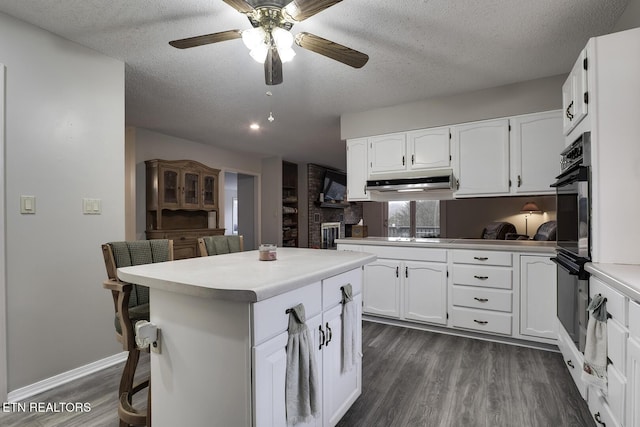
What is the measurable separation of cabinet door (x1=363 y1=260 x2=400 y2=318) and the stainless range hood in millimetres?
814

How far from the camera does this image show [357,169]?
12.6ft

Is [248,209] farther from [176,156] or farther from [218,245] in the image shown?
[218,245]

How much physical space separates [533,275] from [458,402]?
138 cm

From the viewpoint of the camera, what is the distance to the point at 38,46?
6.89ft

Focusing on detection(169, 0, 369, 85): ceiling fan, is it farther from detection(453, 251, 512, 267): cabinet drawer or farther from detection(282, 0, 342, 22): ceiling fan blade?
detection(453, 251, 512, 267): cabinet drawer

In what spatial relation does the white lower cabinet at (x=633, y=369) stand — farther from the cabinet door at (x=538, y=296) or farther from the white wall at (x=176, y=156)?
the white wall at (x=176, y=156)

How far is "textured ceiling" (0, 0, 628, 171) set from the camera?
1920mm

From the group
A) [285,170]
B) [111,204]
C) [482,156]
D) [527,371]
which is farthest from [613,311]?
[285,170]

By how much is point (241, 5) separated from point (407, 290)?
109 inches

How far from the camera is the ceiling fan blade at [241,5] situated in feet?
4.85

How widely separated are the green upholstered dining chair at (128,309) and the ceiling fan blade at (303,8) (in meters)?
1.53

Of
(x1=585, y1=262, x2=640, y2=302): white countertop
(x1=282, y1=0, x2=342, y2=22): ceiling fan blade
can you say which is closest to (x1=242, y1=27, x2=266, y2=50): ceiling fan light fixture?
(x1=282, y1=0, x2=342, y2=22): ceiling fan blade

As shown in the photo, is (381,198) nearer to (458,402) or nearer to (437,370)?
(437,370)

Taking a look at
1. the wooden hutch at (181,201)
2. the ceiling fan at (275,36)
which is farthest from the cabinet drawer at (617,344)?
the wooden hutch at (181,201)
